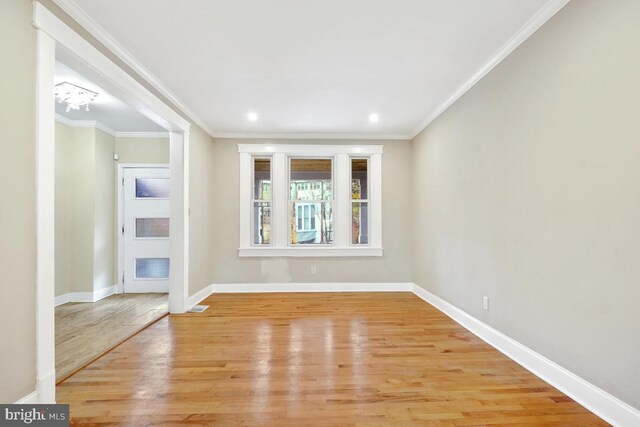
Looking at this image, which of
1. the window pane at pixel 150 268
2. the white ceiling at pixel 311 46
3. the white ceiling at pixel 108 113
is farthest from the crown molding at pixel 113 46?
the window pane at pixel 150 268

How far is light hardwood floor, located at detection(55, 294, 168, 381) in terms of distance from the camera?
273 centimetres

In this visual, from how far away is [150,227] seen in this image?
17.1 feet

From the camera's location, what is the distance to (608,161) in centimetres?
178

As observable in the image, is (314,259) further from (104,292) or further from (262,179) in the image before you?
(104,292)

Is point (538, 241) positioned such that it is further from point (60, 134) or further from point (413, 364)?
point (60, 134)

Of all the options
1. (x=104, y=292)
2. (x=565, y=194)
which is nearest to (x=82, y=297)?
(x=104, y=292)

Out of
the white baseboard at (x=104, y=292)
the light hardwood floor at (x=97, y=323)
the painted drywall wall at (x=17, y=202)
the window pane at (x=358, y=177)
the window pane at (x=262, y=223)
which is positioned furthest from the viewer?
the window pane at (x=358, y=177)

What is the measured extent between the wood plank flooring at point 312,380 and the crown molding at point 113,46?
2.58 metres

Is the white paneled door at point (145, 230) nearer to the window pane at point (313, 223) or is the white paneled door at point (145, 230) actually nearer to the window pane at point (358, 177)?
the window pane at point (313, 223)

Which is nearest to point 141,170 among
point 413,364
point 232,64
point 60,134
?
point 60,134

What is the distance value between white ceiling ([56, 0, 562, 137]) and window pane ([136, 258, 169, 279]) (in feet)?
8.96

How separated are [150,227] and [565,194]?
5475 millimetres

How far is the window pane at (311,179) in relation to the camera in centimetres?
539

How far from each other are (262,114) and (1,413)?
3.62 m
